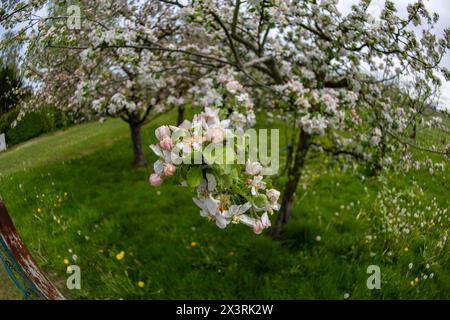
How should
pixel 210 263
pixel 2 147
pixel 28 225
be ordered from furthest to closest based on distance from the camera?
pixel 210 263 → pixel 28 225 → pixel 2 147

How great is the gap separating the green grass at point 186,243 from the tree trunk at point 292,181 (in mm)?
174

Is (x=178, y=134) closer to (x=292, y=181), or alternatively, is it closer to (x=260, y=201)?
(x=260, y=201)

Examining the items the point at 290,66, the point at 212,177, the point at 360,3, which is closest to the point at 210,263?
the point at 290,66

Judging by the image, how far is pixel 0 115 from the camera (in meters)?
2.25

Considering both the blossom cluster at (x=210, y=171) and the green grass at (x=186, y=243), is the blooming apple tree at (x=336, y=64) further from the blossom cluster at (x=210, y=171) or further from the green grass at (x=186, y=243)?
the blossom cluster at (x=210, y=171)

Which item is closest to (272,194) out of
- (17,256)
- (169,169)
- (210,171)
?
(210,171)

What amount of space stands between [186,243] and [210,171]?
3471mm

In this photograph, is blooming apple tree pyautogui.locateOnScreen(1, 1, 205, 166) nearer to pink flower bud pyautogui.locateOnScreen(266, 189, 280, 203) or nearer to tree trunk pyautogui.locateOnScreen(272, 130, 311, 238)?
tree trunk pyautogui.locateOnScreen(272, 130, 311, 238)

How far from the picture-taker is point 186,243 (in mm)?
4609

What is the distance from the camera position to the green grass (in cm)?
381

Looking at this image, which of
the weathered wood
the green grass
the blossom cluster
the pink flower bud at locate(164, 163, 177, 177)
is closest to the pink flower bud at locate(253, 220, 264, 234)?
the blossom cluster
